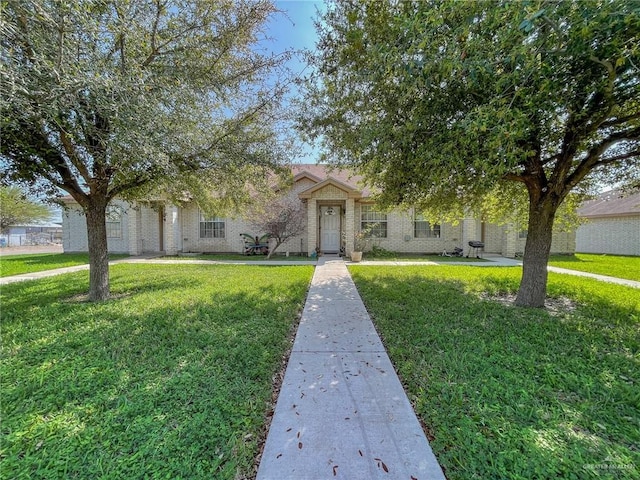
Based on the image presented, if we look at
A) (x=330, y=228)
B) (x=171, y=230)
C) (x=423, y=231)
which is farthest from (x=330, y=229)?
(x=171, y=230)

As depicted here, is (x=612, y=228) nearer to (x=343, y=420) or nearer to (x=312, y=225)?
(x=312, y=225)

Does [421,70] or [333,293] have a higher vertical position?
[421,70]

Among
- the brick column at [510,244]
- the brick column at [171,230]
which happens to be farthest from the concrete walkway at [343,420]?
the brick column at [510,244]

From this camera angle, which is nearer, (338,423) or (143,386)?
(338,423)

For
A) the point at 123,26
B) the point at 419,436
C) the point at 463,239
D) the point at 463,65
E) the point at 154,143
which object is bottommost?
the point at 419,436

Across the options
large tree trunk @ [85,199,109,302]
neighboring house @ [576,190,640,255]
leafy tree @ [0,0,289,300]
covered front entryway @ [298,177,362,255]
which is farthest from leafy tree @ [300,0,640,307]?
neighboring house @ [576,190,640,255]

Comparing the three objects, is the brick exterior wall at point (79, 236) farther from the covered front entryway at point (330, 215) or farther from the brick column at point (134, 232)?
the covered front entryway at point (330, 215)

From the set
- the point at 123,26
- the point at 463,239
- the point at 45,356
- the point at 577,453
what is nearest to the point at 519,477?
the point at 577,453

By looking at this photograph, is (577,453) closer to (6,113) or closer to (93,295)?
(6,113)

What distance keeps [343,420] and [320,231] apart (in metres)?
12.7

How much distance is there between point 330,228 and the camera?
15.1 m

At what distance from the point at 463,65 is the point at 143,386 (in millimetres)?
5063

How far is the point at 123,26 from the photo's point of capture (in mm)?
4211

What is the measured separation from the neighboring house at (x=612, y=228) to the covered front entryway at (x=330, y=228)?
15059 millimetres
